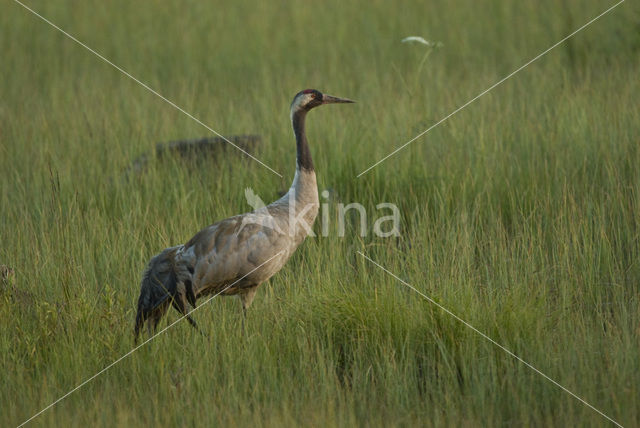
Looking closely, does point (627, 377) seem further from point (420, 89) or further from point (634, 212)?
point (420, 89)

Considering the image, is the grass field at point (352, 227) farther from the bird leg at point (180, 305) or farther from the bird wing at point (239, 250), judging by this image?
the bird wing at point (239, 250)

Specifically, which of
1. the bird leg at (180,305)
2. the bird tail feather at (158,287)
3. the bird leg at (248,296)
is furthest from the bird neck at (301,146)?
the bird leg at (180,305)

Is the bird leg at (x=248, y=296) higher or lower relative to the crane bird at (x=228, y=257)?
lower

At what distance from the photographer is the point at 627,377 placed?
163 inches

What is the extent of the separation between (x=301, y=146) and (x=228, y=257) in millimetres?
840

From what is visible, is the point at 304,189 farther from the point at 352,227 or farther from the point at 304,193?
the point at 352,227

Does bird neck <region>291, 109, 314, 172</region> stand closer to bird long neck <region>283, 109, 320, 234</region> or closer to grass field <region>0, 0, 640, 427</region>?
bird long neck <region>283, 109, 320, 234</region>

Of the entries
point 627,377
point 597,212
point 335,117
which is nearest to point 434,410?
point 627,377

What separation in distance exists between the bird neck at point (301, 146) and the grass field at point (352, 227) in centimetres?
56

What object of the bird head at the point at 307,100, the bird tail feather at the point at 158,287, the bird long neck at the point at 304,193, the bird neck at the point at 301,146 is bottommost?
the bird tail feather at the point at 158,287

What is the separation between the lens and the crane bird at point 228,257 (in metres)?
5.00

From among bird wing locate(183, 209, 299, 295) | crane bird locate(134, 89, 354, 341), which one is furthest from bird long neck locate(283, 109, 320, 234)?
bird wing locate(183, 209, 299, 295)

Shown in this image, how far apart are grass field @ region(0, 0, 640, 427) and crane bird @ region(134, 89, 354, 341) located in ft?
0.64

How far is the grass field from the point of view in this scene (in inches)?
168
